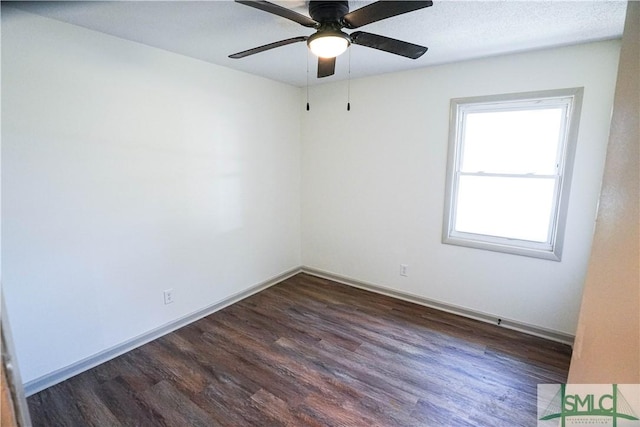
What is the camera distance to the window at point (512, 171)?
8.08ft

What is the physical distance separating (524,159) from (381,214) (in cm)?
139

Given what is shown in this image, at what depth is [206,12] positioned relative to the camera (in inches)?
71.6

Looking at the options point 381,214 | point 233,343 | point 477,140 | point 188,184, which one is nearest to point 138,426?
point 233,343

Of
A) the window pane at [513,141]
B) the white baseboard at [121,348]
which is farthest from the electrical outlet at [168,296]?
the window pane at [513,141]

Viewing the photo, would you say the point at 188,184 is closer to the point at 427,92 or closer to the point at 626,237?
the point at 427,92

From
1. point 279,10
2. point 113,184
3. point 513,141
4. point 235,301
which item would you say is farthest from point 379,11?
point 235,301

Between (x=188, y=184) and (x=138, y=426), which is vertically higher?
(x=188, y=184)

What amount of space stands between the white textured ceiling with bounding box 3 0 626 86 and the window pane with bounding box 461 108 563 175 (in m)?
0.53

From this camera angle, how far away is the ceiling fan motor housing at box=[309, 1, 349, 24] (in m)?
1.58

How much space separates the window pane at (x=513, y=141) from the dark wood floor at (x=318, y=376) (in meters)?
1.47

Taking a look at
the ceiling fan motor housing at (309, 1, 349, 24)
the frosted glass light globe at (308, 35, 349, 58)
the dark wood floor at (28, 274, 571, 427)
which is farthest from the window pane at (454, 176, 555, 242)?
the ceiling fan motor housing at (309, 1, 349, 24)

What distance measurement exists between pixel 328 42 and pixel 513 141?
1.97 metres

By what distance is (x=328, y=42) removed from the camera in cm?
165

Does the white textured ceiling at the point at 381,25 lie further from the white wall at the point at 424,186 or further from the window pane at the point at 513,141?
the window pane at the point at 513,141
